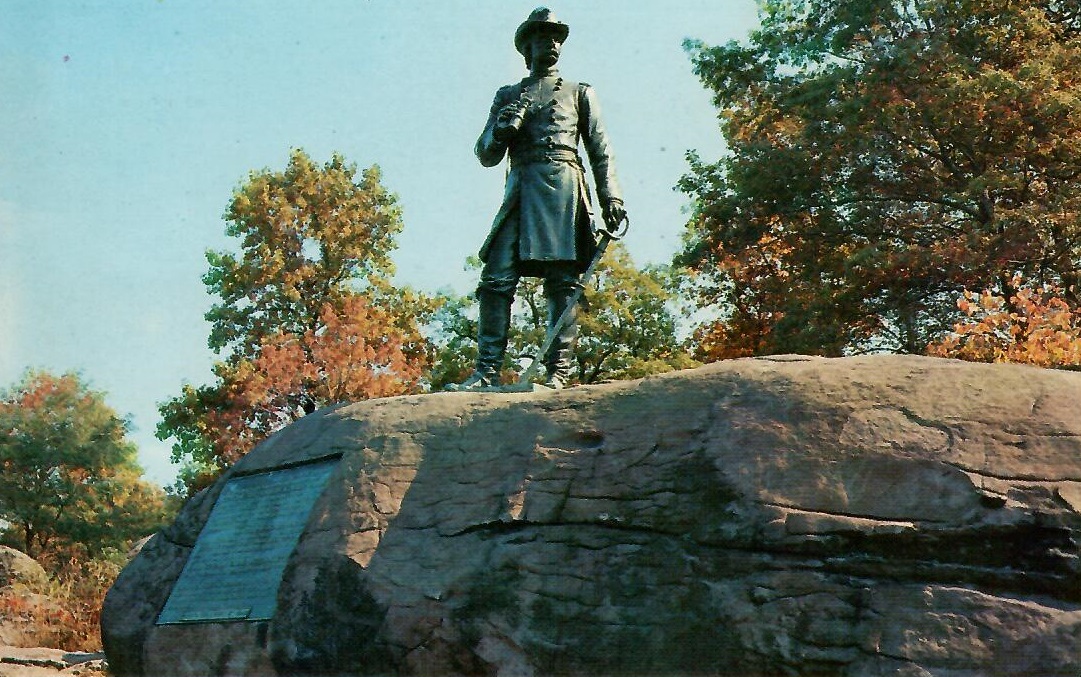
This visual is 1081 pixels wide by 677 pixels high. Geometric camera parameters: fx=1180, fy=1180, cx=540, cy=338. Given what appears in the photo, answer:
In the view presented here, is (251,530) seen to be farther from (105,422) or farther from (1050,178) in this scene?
(105,422)

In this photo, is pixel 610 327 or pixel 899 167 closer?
pixel 899 167

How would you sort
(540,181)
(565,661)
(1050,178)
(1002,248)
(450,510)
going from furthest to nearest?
(1050,178) < (1002,248) < (540,181) < (450,510) < (565,661)

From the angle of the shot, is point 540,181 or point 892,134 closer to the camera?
point 540,181

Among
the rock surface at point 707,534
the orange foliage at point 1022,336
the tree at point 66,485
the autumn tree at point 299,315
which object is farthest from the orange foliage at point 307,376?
the rock surface at point 707,534

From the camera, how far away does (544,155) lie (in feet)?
23.4

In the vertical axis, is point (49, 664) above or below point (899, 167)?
below

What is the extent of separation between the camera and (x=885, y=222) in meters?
17.8

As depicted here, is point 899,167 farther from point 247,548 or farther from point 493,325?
point 247,548

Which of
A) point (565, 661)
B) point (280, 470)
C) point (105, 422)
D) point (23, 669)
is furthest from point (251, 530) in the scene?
point (105, 422)

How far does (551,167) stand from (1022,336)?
8.00 m

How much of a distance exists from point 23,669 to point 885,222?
13613 mm

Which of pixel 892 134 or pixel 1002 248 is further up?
pixel 892 134

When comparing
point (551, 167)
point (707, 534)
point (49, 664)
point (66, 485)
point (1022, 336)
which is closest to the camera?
point (707, 534)

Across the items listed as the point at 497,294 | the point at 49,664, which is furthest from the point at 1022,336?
the point at 49,664
